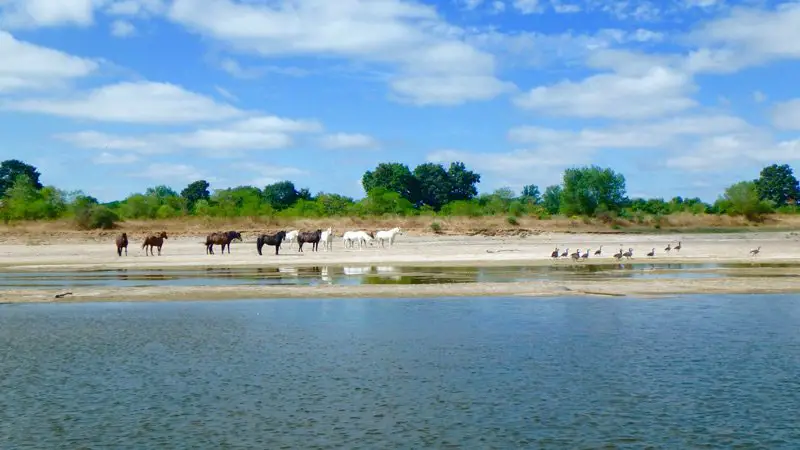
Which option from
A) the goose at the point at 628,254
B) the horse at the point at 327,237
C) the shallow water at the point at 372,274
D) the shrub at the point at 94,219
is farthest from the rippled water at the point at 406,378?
the shrub at the point at 94,219

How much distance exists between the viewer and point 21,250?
52688mm

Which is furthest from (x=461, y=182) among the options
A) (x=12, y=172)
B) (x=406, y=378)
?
(x=406, y=378)

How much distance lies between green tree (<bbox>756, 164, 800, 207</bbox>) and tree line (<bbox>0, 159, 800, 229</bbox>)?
0.60 feet

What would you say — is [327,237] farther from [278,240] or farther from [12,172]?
[12,172]

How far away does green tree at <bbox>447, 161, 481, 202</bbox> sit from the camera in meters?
136

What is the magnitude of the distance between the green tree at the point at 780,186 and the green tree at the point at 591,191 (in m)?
62.5

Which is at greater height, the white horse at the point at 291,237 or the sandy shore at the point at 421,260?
the white horse at the point at 291,237

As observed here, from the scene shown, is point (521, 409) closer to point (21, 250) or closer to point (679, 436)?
point (679, 436)

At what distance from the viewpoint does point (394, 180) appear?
431ft

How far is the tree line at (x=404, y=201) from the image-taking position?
3017 inches

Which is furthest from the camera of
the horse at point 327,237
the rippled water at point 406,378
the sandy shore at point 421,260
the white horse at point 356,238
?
the white horse at point 356,238

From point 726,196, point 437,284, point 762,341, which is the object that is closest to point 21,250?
point 437,284

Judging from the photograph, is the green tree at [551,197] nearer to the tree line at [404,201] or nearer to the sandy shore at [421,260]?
the tree line at [404,201]

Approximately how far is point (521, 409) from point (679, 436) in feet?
7.83
